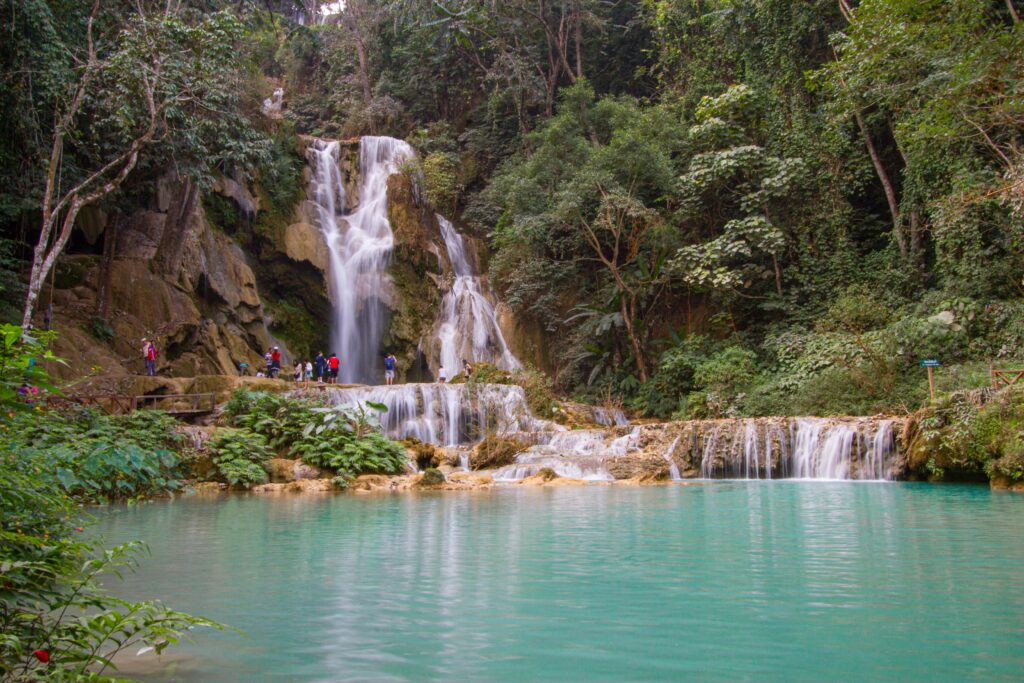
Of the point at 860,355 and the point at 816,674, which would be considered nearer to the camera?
the point at 816,674

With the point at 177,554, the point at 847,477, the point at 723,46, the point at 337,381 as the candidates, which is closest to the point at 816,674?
the point at 177,554

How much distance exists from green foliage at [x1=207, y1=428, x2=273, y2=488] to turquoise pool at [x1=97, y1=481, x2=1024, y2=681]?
4.12 meters

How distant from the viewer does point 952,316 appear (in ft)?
58.1

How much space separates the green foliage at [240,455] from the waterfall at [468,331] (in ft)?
36.1

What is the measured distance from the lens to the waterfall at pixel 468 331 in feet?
83.3

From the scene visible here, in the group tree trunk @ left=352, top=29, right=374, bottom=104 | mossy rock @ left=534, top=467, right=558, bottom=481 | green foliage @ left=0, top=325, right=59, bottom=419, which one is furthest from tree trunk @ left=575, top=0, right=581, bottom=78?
green foliage @ left=0, top=325, right=59, bottom=419

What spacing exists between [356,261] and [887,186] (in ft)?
54.9

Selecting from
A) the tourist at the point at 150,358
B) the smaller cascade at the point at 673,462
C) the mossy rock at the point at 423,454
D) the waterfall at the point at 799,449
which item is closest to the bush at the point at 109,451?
the mossy rock at the point at 423,454

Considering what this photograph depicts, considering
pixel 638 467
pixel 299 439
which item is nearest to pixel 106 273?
pixel 299 439

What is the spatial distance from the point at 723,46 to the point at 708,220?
669cm

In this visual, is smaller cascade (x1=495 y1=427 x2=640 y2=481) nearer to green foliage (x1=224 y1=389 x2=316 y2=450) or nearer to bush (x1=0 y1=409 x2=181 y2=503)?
green foliage (x1=224 y1=389 x2=316 y2=450)

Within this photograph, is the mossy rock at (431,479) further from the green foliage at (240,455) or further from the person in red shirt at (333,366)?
the person in red shirt at (333,366)

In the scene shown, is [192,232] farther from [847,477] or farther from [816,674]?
[816,674]

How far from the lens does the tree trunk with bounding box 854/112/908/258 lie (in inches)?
822
